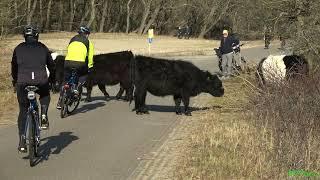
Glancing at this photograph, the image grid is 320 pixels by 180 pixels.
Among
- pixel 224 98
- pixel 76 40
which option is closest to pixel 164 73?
pixel 76 40

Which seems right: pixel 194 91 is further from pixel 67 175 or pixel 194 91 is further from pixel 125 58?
pixel 67 175

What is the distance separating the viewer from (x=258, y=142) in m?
10.0

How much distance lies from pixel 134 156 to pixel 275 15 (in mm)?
9313

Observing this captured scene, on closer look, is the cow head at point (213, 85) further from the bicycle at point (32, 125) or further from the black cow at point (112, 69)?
the bicycle at point (32, 125)

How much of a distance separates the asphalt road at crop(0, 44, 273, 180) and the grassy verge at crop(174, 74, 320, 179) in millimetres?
823

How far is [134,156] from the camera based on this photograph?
31.7 ft

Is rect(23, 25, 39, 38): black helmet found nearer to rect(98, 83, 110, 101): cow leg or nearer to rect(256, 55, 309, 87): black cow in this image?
rect(256, 55, 309, 87): black cow

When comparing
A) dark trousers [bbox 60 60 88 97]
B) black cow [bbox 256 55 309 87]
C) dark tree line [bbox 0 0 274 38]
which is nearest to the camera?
dark trousers [bbox 60 60 88 97]

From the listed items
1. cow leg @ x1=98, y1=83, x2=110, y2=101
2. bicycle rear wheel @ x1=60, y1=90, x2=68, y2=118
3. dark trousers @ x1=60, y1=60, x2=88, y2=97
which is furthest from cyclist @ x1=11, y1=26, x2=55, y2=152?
cow leg @ x1=98, y1=83, x2=110, y2=101

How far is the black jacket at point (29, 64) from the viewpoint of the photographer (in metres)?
8.80

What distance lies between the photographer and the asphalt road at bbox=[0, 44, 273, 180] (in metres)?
8.51

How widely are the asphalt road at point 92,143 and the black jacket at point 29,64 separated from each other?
123cm

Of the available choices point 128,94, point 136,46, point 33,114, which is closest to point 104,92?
point 128,94

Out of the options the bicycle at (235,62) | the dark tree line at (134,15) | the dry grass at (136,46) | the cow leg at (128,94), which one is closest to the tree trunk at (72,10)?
the dark tree line at (134,15)
